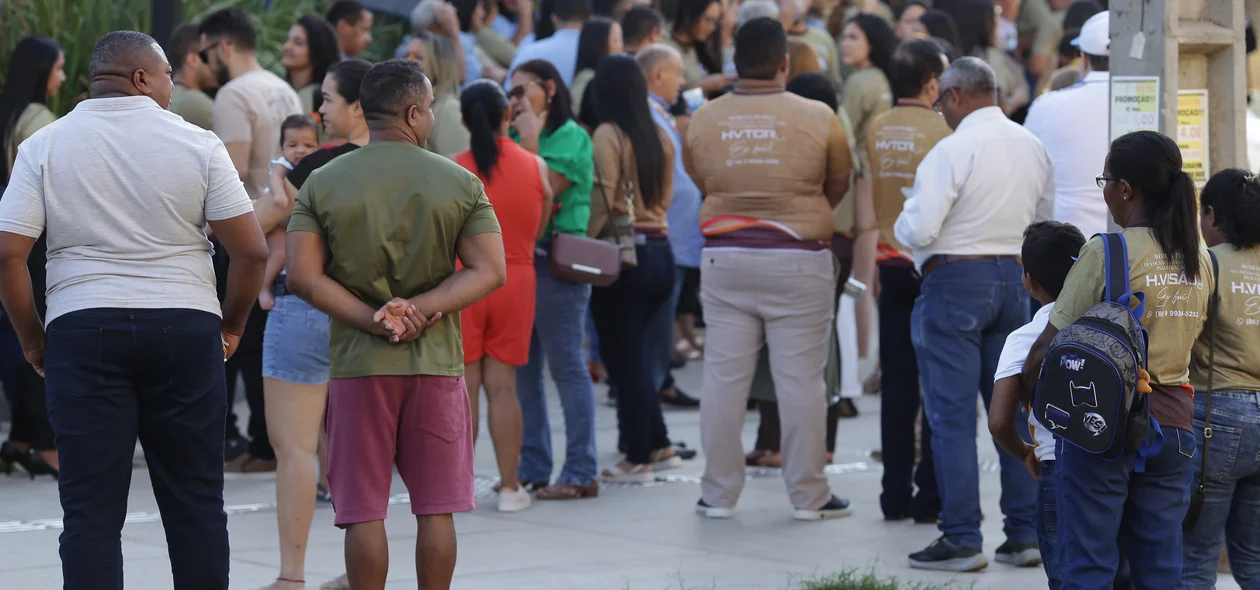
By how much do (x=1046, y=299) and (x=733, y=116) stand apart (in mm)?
2409

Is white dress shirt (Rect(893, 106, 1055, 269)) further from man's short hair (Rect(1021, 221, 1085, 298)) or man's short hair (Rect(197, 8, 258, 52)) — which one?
man's short hair (Rect(197, 8, 258, 52))

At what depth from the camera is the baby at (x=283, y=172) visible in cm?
607

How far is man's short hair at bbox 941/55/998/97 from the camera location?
674cm

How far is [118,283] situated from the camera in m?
4.76

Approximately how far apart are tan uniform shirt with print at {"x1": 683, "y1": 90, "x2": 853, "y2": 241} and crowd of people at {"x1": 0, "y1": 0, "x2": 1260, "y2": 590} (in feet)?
0.05

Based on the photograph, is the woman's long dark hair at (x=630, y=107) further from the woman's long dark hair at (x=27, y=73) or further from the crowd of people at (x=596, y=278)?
the woman's long dark hair at (x=27, y=73)

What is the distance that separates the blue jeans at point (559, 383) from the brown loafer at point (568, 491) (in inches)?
1.2

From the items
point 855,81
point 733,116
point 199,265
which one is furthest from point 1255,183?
point 855,81

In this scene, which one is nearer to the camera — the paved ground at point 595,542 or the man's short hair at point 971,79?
the paved ground at point 595,542

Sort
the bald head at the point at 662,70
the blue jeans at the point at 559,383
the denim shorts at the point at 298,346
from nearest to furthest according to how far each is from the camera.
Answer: the denim shorts at the point at 298,346 < the blue jeans at the point at 559,383 < the bald head at the point at 662,70

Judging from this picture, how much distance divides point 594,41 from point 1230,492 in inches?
218

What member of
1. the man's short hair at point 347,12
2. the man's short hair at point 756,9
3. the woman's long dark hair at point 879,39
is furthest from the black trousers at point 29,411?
the woman's long dark hair at point 879,39

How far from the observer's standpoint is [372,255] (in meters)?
4.88

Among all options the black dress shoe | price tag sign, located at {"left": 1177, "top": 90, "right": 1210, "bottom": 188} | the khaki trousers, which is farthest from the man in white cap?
the black dress shoe
